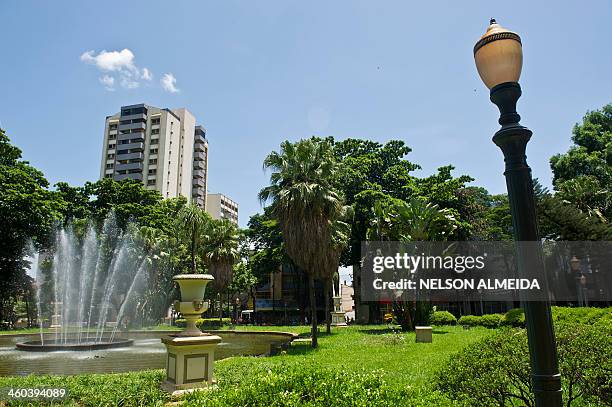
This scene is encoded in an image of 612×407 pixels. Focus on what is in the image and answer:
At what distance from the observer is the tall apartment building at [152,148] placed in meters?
77.1

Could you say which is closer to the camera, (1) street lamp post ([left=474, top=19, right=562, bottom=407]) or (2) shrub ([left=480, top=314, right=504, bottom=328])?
(1) street lamp post ([left=474, top=19, right=562, bottom=407])

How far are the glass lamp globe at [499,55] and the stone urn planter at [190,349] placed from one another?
23.7 feet

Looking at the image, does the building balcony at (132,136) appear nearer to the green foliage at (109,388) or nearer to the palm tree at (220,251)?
the palm tree at (220,251)

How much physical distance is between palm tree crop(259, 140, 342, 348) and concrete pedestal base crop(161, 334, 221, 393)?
10.9m

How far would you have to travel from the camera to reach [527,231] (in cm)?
317

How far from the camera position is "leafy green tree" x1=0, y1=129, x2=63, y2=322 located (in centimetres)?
3241

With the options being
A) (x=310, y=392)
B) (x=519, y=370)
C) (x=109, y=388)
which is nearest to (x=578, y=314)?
(x=519, y=370)

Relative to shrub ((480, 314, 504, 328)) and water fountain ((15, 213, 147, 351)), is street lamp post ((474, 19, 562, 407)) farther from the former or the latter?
water fountain ((15, 213, 147, 351))

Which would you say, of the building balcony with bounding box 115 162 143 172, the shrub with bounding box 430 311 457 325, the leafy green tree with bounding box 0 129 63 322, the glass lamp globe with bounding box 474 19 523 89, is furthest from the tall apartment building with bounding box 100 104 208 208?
the glass lamp globe with bounding box 474 19 523 89

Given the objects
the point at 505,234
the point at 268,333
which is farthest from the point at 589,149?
the point at 268,333

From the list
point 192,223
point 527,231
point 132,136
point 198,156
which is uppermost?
point 132,136

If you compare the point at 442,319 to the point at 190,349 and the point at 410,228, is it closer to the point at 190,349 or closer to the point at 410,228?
the point at 410,228

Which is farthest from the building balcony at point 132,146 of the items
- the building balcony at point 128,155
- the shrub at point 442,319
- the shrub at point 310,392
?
the shrub at point 310,392

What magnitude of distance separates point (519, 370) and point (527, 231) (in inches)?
110
